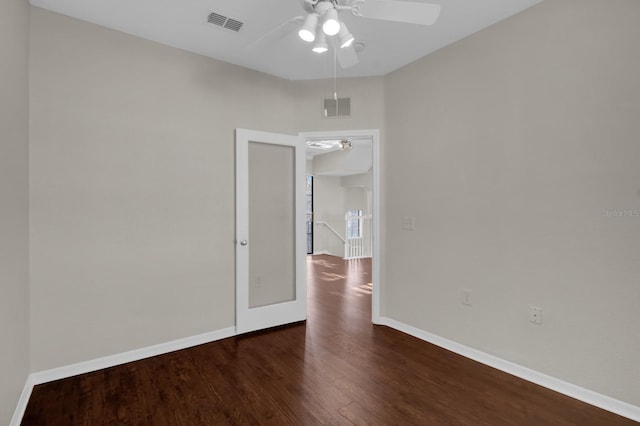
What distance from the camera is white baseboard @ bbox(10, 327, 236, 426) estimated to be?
83.0 inches

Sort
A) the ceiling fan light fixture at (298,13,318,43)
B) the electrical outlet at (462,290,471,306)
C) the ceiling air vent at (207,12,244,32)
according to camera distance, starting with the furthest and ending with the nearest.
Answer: the electrical outlet at (462,290,471,306) → the ceiling air vent at (207,12,244,32) → the ceiling fan light fixture at (298,13,318,43)

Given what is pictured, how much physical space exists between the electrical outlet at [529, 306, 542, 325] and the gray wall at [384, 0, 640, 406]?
1.8 inches

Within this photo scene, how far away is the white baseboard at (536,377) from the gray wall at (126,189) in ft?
6.74

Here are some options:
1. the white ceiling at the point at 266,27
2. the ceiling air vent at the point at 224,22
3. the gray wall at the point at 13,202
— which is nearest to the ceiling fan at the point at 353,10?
the white ceiling at the point at 266,27

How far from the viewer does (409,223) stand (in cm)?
333

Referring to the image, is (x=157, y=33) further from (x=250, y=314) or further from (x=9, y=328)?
(x=250, y=314)

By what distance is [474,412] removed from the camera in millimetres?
2018

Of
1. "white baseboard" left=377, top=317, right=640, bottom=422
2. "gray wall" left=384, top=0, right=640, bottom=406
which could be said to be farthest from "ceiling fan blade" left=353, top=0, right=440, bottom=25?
"white baseboard" left=377, top=317, right=640, bottom=422

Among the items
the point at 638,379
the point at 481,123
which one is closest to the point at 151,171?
the point at 481,123

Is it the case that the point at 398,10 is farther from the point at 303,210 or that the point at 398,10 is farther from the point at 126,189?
the point at 126,189

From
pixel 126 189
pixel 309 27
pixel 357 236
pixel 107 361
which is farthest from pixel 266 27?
pixel 357 236

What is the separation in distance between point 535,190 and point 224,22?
2767mm

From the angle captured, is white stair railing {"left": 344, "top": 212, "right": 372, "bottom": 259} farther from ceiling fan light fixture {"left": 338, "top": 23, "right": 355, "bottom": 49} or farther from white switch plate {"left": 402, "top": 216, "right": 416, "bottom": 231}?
ceiling fan light fixture {"left": 338, "top": 23, "right": 355, "bottom": 49}

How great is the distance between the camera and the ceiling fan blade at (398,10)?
169cm
